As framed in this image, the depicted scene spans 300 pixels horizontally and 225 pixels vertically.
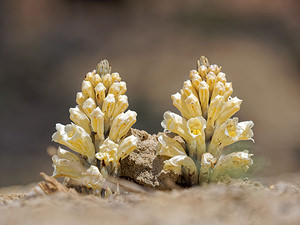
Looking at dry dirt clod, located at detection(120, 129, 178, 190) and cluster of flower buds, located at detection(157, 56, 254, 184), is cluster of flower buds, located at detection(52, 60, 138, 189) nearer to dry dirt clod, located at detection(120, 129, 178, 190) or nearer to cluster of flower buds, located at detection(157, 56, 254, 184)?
dry dirt clod, located at detection(120, 129, 178, 190)

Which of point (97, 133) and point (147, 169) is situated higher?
point (97, 133)

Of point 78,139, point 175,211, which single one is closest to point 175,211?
point 175,211

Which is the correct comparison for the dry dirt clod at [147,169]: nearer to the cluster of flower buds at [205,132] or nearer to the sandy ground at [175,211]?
the cluster of flower buds at [205,132]

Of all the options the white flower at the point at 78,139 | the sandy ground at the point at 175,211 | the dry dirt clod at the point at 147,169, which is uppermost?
the white flower at the point at 78,139

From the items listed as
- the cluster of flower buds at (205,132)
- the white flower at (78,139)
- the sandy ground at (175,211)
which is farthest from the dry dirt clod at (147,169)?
the sandy ground at (175,211)

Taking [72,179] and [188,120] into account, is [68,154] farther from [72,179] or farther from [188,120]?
[188,120]

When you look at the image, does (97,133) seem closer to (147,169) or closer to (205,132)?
(147,169)

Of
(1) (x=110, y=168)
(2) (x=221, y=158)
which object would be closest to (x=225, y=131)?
(2) (x=221, y=158)
